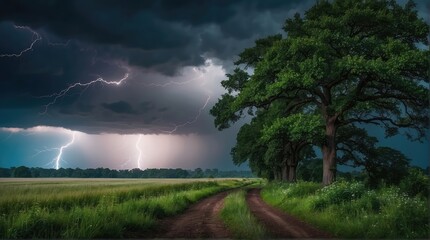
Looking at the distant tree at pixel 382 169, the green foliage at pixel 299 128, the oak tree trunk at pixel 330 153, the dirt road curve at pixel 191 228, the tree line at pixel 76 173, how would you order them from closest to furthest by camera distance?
the dirt road curve at pixel 191 228 < the green foliage at pixel 299 128 < the oak tree trunk at pixel 330 153 < the distant tree at pixel 382 169 < the tree line at pixel 76 173

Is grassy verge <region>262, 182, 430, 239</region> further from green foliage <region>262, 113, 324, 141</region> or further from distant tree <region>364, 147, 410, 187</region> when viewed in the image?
distant tree <region>364, 147, 410, 187</region>

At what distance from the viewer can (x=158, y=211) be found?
71.1 ft

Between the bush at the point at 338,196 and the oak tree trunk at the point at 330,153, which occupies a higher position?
the oak tree trunk at the point at 330,153

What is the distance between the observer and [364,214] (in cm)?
1672

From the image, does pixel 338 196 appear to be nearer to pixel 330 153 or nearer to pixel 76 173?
pixel 330 153

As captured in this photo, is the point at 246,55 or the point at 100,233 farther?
the point at 246,55

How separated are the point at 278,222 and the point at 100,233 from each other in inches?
326

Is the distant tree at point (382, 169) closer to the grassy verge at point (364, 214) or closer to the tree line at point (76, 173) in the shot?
the grassy verge at point (364, 214)

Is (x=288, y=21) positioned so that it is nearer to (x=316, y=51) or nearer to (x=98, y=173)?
(x=316, y=51)

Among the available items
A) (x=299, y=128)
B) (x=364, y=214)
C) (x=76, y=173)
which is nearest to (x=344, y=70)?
(x=299, y=128)

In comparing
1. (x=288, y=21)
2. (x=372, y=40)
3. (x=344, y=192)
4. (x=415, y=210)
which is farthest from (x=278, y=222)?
(x=288, y=21)

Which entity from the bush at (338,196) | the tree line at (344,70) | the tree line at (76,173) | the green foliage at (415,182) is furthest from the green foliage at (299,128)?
the tree line at (76,173)

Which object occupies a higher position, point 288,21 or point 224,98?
point 288,21

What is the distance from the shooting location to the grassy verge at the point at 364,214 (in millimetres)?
14219
